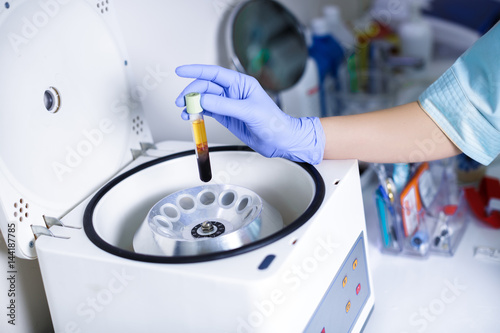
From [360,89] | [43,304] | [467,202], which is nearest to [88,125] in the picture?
[43,304]

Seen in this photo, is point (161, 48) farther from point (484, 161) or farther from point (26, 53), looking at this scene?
point (484, 161)

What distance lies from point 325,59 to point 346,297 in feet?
4.01

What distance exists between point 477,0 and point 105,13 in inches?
74.3

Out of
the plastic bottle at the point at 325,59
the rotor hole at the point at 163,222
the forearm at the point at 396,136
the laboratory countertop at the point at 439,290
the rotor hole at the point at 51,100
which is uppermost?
the rotor hole at the point at 51,100

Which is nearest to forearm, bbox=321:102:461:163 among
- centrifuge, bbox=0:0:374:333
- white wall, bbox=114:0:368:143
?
centrifuge, bbox=0:0:374:333

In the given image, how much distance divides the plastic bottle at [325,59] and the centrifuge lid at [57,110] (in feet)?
3.27

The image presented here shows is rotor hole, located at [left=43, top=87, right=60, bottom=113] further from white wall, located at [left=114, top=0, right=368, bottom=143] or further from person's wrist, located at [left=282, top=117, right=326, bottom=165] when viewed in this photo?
person's wrist, located at [left=282, top=117, right=326, bottom=165]

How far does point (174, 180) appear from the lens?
1187 mm

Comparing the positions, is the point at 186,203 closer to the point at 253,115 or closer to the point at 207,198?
the point at 207,198

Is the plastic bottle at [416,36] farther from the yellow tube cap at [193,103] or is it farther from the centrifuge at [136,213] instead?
the yellow tube cap at [193,103]

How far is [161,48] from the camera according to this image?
4.81 ft

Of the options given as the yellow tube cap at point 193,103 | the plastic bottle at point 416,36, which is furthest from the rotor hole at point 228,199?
the plastic bottle at point 416,36

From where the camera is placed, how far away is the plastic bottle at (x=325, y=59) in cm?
203

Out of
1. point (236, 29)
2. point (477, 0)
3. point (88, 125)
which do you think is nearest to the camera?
point (88, 125)
